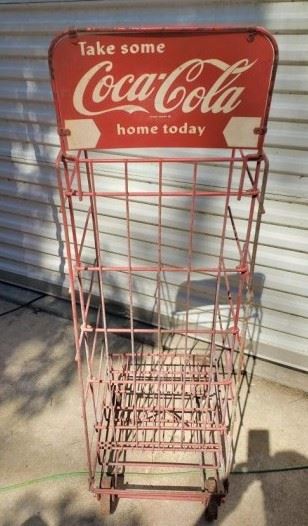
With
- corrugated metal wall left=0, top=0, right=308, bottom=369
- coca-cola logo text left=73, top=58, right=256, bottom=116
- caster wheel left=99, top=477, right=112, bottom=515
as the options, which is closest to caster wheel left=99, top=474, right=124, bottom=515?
caster wheel left=99, top=477, right=112, bottom=515

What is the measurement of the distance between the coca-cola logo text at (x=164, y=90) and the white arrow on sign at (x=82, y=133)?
41 mm

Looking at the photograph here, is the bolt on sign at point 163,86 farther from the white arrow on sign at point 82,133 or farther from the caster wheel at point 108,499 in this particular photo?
the caster wheel at point 108,499

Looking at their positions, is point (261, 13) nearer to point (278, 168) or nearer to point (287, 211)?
point (278, 168)

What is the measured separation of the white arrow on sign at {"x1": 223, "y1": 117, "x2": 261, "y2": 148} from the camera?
168cm

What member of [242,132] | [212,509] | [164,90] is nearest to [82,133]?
[164,90]

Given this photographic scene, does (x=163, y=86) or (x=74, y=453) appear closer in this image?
(x=163, y=86)

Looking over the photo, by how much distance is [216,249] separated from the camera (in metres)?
3.28

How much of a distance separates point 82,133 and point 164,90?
0.36 metres

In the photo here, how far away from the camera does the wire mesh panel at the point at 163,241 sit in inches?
63.4

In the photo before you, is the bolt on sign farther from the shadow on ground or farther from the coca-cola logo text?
the shadow on ground

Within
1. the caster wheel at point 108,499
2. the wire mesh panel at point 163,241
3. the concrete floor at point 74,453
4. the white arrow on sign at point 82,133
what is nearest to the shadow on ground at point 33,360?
the concrete floor at point 74,453

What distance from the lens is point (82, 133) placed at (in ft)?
5.65

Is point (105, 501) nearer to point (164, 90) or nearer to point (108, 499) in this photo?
point (108, 499)

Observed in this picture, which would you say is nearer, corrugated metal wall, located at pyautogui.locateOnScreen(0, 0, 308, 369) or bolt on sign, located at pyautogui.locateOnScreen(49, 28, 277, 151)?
bolt on sign, located at pyautogui.locateOnScreen(49, 28, 277, 151)
